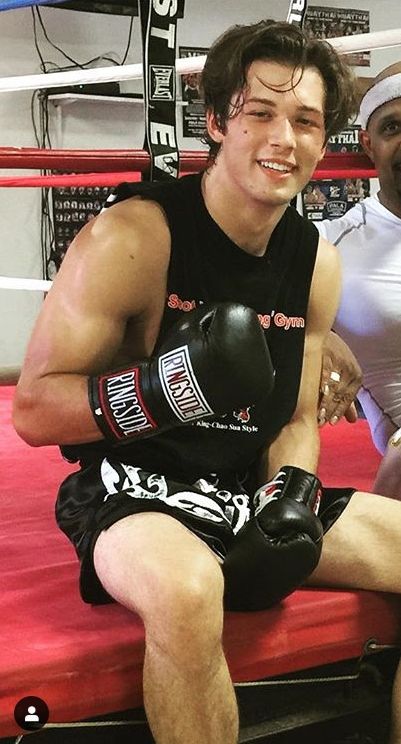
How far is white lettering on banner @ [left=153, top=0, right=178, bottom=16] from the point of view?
1.71 m

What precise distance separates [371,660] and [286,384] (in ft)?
1.38

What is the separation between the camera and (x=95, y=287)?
4.11 ft

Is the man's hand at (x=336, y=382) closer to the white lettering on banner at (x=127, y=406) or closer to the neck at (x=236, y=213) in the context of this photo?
the neck at (x=236, y=213)

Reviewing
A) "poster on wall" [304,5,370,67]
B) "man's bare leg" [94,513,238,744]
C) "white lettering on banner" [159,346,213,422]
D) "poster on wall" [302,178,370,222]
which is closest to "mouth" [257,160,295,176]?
"white lettering on banner" [159,346,213,422]

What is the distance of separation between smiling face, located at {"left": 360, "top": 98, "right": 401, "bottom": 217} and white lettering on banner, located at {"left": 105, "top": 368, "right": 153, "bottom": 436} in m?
1.04

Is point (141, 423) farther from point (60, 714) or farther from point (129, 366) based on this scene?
point (60, 714)

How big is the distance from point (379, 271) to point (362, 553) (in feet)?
2.52

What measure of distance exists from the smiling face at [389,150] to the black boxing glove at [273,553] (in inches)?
37.9

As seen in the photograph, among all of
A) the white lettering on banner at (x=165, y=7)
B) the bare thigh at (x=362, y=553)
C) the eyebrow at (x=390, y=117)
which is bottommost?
the bare thigh at (x=362, y=553)

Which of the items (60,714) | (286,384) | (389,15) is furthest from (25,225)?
(60,714)

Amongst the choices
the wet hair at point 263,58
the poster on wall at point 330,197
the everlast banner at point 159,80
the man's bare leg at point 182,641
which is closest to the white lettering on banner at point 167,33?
the everlast banner at point 159,80

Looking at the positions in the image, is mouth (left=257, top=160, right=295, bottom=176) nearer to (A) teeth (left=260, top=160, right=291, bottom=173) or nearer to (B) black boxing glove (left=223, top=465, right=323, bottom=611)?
(A) teeth (left=260, top=160, right=291, bottom=173)

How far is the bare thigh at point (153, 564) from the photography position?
1083 millimetres

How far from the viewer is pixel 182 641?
1.06m
